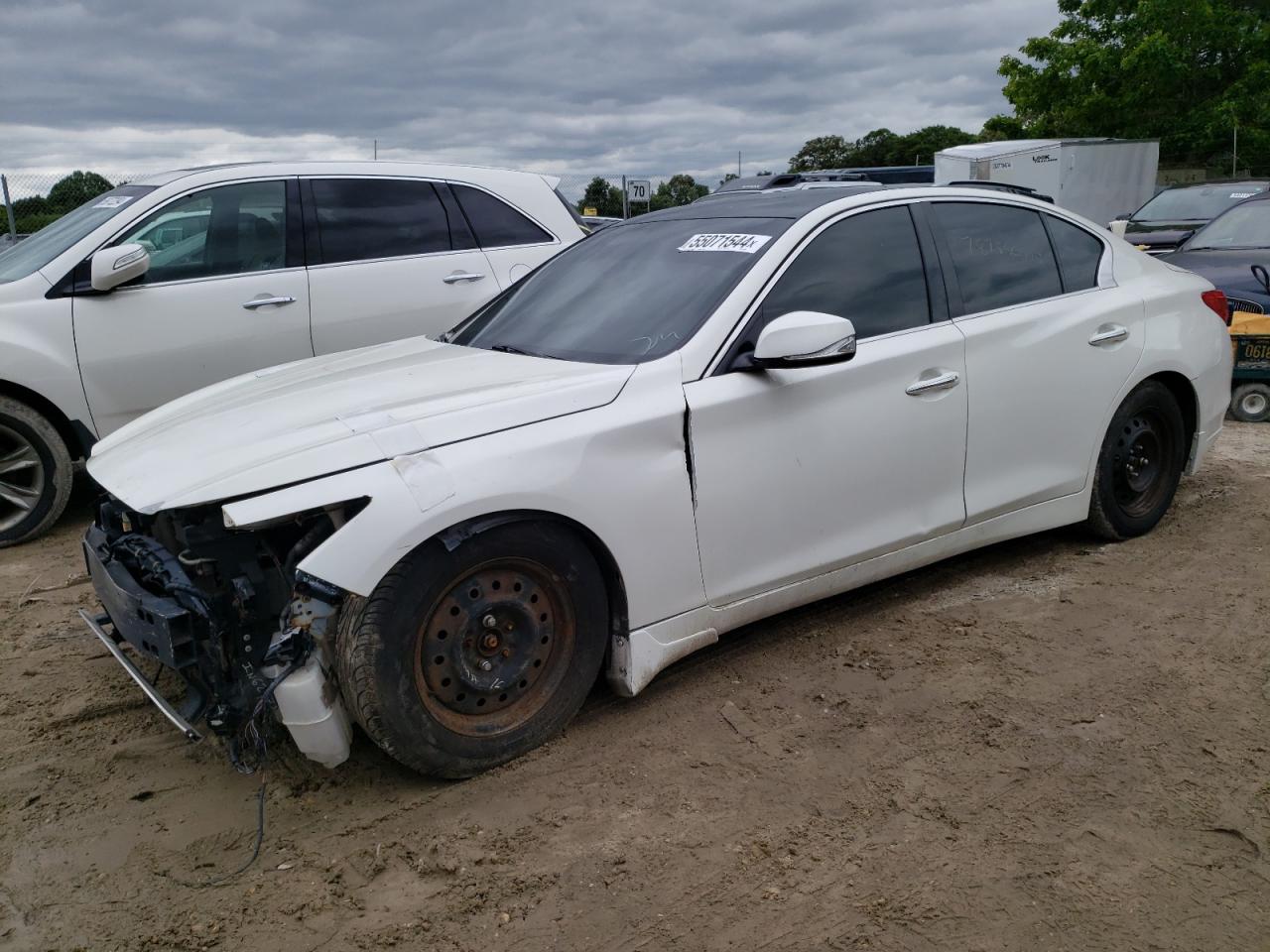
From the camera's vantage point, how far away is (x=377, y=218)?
6.39m

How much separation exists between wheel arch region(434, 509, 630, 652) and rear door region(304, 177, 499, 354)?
11.1 feet

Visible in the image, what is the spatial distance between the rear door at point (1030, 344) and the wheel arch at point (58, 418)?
437 centimetres

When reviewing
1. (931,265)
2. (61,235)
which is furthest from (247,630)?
(61,235)

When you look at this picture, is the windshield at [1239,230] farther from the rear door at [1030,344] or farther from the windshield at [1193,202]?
the rear door at [1030,344]

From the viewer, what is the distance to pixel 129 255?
5.52 meters

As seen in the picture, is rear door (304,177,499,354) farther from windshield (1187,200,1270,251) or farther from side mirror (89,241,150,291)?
windshield (1187,200,1270,251)

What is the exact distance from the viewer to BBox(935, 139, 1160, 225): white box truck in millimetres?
21609

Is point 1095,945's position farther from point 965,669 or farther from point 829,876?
point 965,669

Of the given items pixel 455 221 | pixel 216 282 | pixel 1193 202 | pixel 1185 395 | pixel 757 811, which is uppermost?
pixel 455 221

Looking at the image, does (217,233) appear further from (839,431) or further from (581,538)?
(839,431)

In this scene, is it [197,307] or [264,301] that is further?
[264,301]

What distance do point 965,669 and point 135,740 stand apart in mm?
2847

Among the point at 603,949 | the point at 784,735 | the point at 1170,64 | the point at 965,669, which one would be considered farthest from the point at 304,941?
the point at 1170,64

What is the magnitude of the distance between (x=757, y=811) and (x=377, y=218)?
464cm
